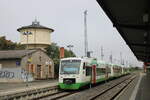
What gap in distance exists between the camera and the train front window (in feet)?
80.5

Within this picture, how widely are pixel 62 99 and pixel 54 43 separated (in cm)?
5464

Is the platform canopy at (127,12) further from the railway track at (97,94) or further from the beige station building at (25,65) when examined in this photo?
the beige station building at (25,65)

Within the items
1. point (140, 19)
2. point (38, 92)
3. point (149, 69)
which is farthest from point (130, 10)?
point (149, 69)

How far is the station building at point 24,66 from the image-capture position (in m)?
43.1

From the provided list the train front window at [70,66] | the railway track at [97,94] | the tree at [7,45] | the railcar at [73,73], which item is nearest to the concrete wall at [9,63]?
the railway track at [97,94]

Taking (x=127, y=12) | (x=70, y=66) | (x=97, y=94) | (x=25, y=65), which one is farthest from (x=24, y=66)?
(x=127, y=12)

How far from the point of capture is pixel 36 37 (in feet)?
221

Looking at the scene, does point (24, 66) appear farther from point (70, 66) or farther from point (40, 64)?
point (70, 66)

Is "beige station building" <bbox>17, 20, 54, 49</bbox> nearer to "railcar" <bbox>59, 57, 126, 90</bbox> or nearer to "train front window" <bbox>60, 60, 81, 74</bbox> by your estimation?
"railcar" <bbox>59, 57, 126, 90</bbox>

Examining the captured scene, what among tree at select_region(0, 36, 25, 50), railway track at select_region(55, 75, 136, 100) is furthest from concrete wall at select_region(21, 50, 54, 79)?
tree at select_region(0, 36, 25, 50)

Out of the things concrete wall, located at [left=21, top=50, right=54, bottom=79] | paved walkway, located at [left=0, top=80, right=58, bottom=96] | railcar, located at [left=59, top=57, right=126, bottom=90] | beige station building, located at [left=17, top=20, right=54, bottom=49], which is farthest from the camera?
beige station building, located at [left=17, top=20, right=54, bottom=49]

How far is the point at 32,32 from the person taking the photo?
6875cm

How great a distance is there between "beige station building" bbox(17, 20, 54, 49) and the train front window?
1668 inches

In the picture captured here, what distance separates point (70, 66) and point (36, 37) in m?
43.7
